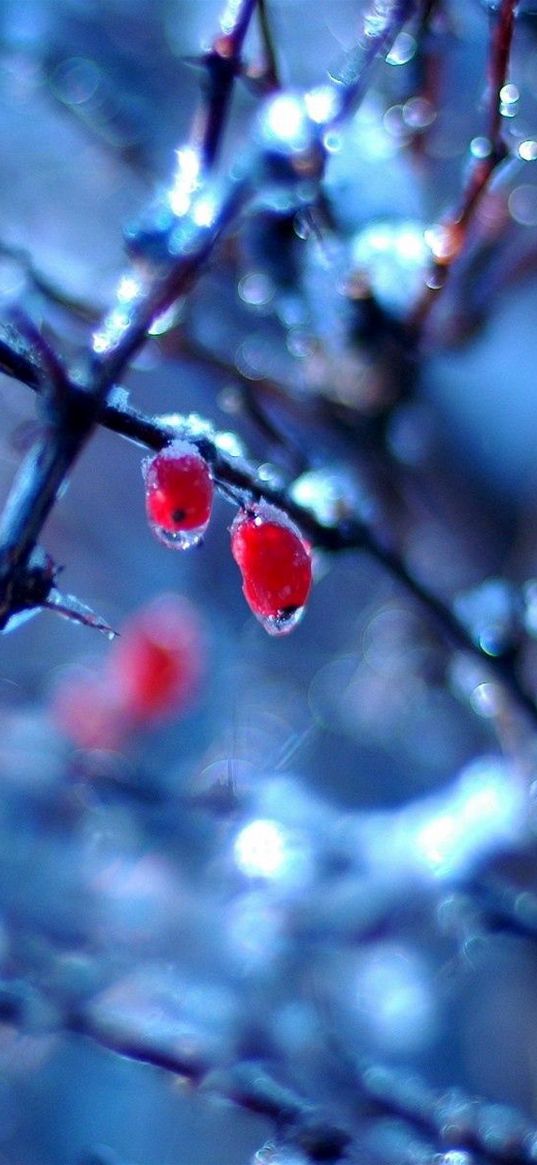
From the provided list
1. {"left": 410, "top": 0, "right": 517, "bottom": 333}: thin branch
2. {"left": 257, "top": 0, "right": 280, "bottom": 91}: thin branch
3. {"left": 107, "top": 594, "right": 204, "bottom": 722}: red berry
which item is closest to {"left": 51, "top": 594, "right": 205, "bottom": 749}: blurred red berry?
{"left": 107, "top": 594, "right": 204, "bottom": 722}: red berry

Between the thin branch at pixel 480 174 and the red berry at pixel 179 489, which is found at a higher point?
the thin branch at pixel 480 174

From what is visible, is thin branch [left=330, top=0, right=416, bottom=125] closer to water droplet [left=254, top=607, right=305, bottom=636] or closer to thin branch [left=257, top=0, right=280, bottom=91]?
thin branch [left=257, top=0, right=280, bottom=91]

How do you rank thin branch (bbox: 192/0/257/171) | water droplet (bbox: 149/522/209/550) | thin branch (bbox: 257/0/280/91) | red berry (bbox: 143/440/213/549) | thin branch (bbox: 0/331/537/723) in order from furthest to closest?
thin branch (bbox: 257/0/280/91), thin branch (bbox: 192/0/257/171), water droplet (bbox: 149/522/209/550), red berry (bbox: 143/440/213/549), thin branch (bbox: 0/331/537/723)

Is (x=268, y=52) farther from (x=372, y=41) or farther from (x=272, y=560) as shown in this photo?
(x=272, y=560)

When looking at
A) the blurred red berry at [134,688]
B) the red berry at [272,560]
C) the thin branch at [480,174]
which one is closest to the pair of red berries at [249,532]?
the red berry at [272,560]

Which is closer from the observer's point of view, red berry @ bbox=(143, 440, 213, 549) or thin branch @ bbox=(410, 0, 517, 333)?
red berry @ bbox=(143, 440, 213, 549)

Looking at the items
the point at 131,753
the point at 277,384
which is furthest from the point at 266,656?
the point at 277,384

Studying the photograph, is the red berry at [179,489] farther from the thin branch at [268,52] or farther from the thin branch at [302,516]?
the thin branch at [268,52]

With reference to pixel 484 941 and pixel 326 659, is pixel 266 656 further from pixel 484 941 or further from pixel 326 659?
pixel 484 941
